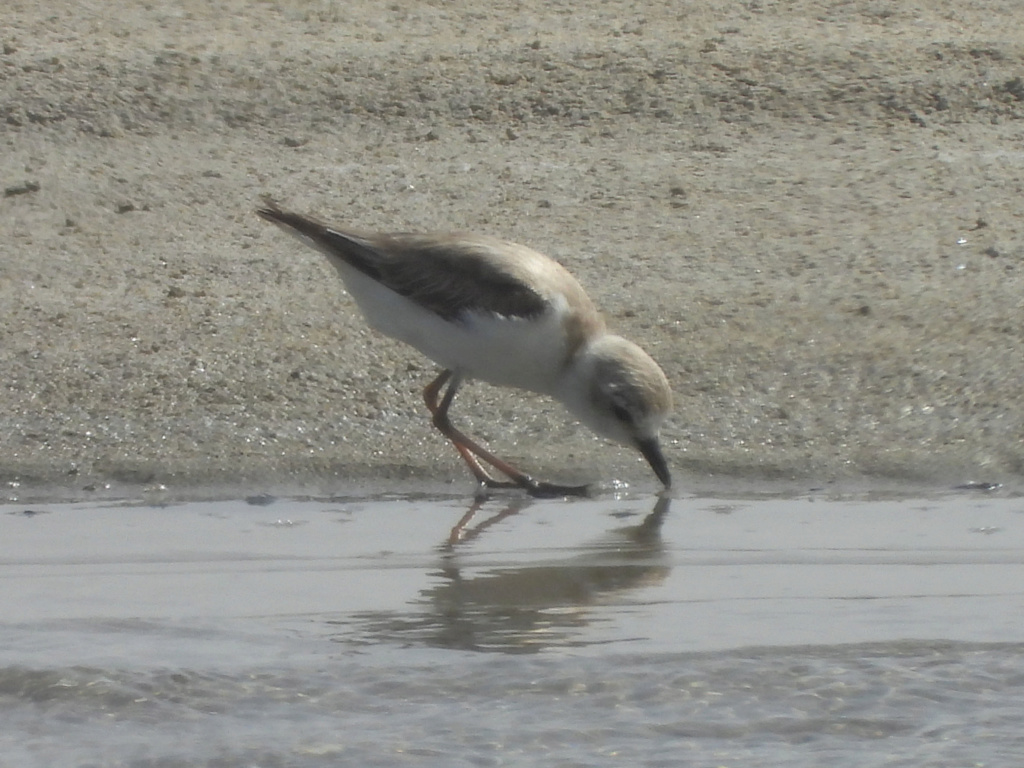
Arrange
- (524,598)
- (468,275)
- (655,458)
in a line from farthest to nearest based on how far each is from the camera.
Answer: (468,275) < (655,458) < (524,598)

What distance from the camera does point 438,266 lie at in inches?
304

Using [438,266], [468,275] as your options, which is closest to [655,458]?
[468,275]

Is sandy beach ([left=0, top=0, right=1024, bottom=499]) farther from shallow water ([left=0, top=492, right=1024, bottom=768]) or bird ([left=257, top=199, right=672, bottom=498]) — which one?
shallow water ([left=0, top=492, right=1024, bottom=768])

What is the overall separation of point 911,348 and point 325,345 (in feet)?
8.13

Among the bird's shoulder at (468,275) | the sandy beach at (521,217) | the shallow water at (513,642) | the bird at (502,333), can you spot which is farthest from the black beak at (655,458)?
Result: the bird's shoulder at (468,275)

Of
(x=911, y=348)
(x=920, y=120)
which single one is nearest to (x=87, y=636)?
(x=911, y=348)

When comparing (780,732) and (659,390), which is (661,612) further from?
(659,390)

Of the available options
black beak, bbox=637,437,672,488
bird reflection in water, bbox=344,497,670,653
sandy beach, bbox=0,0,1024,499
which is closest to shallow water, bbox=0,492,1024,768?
bird reflection in water, bbox=344,497,670,653

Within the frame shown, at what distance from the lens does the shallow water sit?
16.5 feet

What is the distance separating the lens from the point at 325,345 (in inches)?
329

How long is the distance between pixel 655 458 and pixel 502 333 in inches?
29.7

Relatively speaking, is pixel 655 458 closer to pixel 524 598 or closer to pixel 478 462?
pixel 478 462

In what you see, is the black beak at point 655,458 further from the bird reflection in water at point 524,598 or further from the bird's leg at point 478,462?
the bird reflection in water at point 524,598

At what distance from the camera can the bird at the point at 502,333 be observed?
7.34 meters
